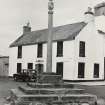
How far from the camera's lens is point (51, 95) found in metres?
11.8

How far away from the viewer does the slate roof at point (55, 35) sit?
3397 centimetres

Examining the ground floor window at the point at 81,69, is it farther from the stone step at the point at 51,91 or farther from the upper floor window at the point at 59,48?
the stone step at the point at 51,91

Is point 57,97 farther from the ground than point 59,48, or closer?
closer

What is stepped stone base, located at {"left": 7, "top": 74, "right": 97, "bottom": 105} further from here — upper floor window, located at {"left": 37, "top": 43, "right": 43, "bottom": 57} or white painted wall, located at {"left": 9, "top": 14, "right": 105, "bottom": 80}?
upper floor window, located at {"left": 37, "top": 43, "right": 43, "bottom": 57}

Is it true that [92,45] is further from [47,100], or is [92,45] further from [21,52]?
[47,100]

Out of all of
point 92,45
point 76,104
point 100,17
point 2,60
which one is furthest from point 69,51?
point 76,104

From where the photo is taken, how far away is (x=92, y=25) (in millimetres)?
35625

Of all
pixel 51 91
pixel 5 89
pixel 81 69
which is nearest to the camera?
pixel 51 91

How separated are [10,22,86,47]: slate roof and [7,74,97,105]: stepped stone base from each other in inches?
786

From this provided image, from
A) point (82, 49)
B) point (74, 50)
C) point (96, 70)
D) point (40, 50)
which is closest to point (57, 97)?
point (74, 50)

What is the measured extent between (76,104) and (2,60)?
1435 inches

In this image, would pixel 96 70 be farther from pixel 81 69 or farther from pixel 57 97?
pixel 57 97

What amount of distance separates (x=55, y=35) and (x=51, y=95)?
2521 cm

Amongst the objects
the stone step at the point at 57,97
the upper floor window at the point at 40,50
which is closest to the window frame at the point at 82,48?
the upper floor window at the point at 40,50
